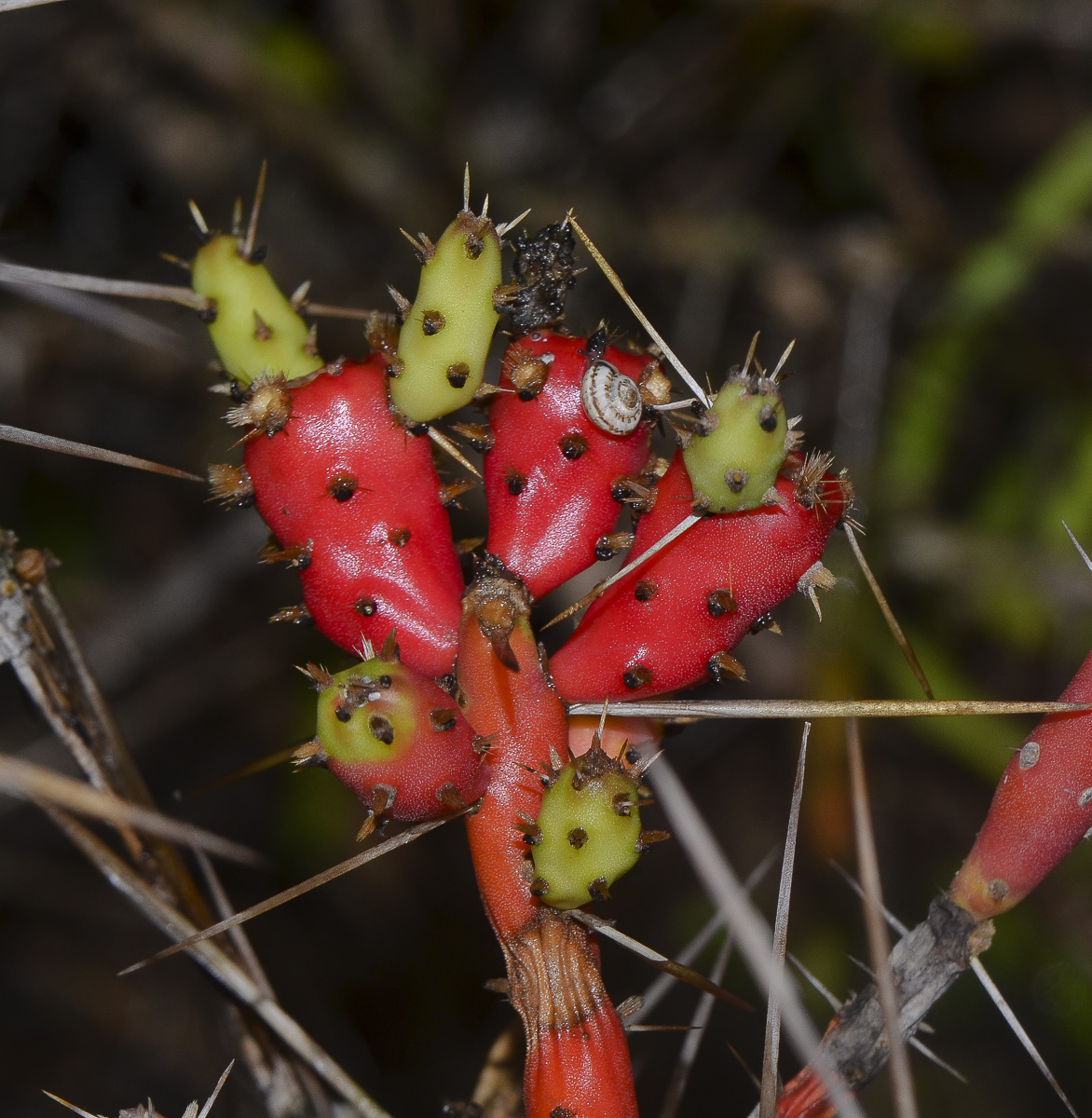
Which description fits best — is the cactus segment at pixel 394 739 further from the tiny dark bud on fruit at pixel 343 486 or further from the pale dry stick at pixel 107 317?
the pale dry stick at pixel 107 317

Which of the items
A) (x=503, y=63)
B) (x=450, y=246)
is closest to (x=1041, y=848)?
(x=450, y=246)

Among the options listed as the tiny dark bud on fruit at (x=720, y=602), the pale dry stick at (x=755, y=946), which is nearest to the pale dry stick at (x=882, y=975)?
the pale dry stick at (x=755, y=946)

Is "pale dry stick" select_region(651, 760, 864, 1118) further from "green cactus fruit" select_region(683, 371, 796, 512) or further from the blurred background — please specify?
the blurred background

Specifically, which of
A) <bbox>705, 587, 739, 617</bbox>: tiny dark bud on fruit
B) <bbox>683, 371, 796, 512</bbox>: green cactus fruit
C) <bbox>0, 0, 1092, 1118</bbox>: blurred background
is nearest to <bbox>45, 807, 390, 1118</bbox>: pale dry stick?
<bbox>705, 587, 739, 617</bbox>: tiny dark bud on fruit

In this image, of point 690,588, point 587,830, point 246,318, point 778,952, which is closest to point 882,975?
point 778,952

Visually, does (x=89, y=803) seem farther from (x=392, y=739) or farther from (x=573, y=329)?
(x=573, y=329)
